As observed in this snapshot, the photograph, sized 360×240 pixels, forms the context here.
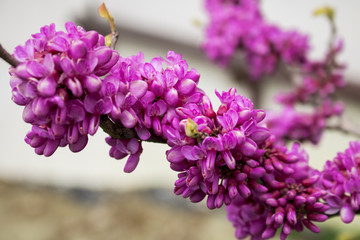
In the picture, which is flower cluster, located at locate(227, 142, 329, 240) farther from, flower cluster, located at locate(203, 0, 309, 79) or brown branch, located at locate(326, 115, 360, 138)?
flower cluster, located at locate(203, 0, 309, 79)

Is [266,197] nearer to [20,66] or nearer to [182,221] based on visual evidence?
[20,66]

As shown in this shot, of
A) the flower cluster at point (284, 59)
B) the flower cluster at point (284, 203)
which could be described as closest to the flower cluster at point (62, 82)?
the flower cluster at point (284, 203)

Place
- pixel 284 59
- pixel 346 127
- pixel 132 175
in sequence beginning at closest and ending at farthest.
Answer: pixel 346 127 → pixel 284 59 → pixel 132 175

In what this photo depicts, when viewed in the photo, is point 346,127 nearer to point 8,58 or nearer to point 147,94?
point 147,94

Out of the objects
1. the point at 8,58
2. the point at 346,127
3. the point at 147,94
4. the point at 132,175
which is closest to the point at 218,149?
the point at 147,94

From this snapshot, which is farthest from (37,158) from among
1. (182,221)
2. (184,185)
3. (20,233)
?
(184,185)

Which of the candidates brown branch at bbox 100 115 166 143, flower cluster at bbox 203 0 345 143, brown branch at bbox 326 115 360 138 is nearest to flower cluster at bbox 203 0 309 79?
flower cluster at bbox 203 0 345 143
